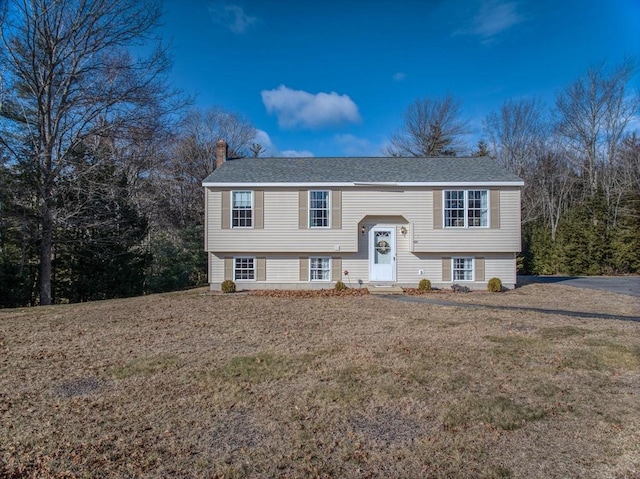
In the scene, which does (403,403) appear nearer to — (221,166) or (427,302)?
(427,302)

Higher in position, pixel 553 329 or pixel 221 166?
pixel 221 166

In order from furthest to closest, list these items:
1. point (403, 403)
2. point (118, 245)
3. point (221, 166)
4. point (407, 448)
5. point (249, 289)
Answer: point (118, 245) < point (221, 166) < point (249, 289) < point (403, 403) < point (407, 448)

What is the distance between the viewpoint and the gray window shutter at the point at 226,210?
15969 mm

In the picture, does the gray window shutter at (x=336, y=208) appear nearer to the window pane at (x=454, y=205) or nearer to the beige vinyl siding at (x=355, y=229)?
the beige vinyl siding at (x=355, y=229)

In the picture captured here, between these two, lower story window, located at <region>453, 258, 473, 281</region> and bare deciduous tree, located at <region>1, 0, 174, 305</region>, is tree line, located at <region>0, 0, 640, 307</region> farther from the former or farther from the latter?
lower story window, located at <region>453, 258, 473, 281</region>

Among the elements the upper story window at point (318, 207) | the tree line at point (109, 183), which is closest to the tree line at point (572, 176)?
the tree line at point (109, 183)

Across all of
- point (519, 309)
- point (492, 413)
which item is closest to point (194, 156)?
point (519, 309)

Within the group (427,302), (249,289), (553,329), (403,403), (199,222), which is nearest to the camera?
(403,403)

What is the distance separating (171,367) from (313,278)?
10.6 metres

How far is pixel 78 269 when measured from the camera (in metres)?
18.4

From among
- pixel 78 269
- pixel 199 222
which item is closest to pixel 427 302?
pixel 78 269

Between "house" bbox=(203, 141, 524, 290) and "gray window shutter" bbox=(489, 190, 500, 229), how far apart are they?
0.04 metres

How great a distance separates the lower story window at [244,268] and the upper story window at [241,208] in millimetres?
1548

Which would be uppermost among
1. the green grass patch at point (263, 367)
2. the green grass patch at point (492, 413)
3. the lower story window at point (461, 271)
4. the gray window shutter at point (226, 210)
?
the gray window shutter at point (226, 210)
